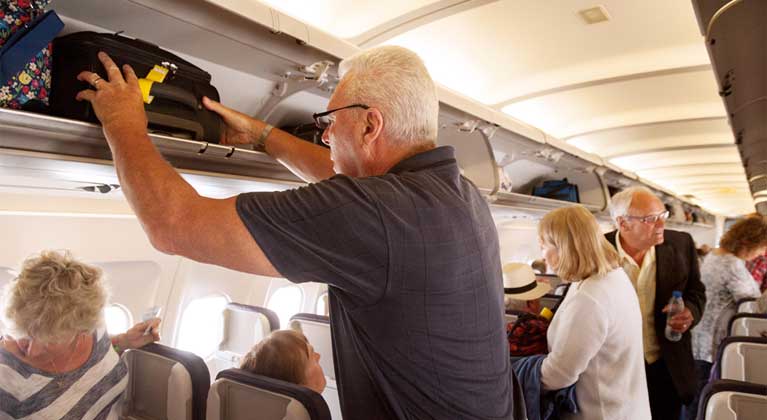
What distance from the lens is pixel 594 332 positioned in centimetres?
222

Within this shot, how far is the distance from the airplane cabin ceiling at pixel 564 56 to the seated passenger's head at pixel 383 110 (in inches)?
64.8

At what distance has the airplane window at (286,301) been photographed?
521 cm

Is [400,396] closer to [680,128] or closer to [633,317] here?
[633,317]

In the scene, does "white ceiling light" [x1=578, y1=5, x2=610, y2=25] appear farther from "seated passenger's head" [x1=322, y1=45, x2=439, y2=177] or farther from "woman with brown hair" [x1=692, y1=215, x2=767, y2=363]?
"woman with brown hair" [x1=692, y1=215, x2=767, y2=363]

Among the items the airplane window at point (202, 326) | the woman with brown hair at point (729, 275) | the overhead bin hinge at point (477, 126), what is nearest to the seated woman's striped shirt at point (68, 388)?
the airplane window at point (202, 326)

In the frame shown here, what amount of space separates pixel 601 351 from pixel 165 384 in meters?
2.13

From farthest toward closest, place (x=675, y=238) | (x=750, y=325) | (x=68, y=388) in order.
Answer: (x=750, y=325) < (x=675, y=238) < (x=68, y=388)

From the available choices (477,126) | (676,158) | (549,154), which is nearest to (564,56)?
(549,154)

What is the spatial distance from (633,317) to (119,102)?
2408mm

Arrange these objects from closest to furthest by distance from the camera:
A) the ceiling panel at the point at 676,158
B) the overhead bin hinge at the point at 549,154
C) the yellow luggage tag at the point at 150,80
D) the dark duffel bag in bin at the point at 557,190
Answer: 1. the yellow luggage tag at the point at 150,80
2. the overhead bin hinge at the point at 549,154
3. the dark duffel bag in bin at the point at 557,190
4. the ceiling panel at the point at 676,158

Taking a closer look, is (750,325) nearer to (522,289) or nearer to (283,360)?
(522,289)

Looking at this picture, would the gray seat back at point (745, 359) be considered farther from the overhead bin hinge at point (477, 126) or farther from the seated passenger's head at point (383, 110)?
the seated passenger's head at point (383, 110)

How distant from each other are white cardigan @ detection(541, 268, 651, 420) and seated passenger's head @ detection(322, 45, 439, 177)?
52.4 inches

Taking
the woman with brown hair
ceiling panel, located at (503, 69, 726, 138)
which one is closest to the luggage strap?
ceiling panel, located at (503, 69, 726, 138)
